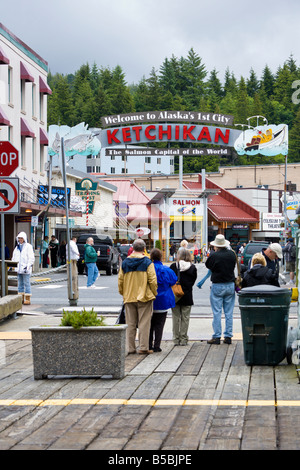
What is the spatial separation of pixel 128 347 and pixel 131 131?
191 feet

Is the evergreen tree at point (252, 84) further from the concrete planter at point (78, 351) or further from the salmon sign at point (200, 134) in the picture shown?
the concrete planter at point (78, 351)

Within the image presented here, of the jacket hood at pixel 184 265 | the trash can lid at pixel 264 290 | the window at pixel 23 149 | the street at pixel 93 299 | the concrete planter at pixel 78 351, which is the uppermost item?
the window at pixel 23 149

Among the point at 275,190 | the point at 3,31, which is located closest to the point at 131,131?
the point at 275,190

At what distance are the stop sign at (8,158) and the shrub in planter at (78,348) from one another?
5.11 m

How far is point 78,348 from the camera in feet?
35.4

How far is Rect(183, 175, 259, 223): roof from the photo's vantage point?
83.1m

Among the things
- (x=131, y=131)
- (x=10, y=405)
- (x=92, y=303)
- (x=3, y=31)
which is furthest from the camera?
(x=131, y=131)

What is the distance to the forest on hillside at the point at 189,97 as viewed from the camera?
13400 cm

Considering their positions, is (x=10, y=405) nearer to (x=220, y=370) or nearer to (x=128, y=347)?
(x=220, y=370)

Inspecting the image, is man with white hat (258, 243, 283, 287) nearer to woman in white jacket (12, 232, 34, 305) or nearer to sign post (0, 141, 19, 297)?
sign post (0, 141, 19, 297)

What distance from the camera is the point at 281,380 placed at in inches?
418

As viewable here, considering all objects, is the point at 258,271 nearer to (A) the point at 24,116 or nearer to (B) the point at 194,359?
(B) the point at 194,359

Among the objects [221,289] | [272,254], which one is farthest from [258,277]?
[272,254]

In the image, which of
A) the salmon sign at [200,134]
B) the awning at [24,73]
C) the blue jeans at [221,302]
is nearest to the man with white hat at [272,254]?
the blue jeans at [221,302]
